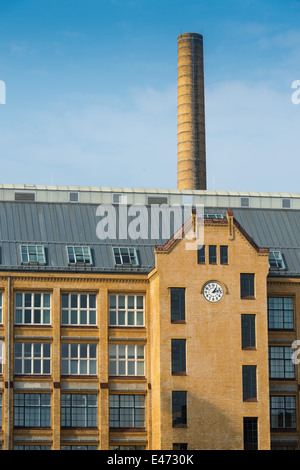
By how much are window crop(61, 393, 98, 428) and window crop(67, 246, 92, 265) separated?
9.60m

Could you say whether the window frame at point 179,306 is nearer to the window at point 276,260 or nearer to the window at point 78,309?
the window at point 78,309

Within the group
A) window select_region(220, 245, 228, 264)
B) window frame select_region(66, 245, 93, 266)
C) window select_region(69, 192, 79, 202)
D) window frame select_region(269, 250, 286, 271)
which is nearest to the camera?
window select_region(220, 245, 228, 264)

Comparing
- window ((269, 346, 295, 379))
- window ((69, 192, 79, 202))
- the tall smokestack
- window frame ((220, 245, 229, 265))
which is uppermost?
the tall smokestack

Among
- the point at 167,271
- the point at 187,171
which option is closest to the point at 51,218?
the point at 167,271

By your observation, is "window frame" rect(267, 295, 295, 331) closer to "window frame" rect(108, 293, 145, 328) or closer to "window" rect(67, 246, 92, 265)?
"window frame" rect(108, 293, 145, 328)

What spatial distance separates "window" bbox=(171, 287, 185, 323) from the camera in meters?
90.7

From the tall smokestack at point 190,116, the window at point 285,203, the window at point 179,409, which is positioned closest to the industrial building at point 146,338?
the window at point 179,409

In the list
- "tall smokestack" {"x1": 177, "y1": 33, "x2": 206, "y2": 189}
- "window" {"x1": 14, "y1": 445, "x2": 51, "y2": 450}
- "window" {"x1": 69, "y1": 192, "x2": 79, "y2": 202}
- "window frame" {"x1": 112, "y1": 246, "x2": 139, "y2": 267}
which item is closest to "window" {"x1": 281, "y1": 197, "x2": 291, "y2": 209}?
"tall smokestack" {"x1": 177, "y1": 33, "x2": 206, "y2": 189}

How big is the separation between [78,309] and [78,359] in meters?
3.58

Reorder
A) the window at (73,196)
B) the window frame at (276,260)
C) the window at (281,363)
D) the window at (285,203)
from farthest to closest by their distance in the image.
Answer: the window at (285,203) → the window at (73,196) → the window frame at (276,260) → the window at (281,363)

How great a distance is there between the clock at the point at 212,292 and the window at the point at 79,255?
905cm

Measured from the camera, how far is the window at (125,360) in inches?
3652

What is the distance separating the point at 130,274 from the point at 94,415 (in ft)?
34.1
